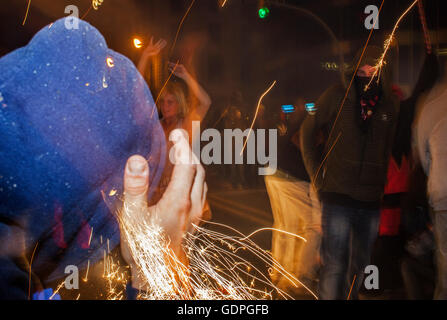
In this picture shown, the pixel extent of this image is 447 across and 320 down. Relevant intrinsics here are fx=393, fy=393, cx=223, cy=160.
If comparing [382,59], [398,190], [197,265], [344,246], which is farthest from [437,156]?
[197,265]

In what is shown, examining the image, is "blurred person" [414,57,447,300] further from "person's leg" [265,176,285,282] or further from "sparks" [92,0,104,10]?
"sparks" [92,0,104,10]

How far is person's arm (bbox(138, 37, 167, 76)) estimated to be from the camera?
259 centimetres

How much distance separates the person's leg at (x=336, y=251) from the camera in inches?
106

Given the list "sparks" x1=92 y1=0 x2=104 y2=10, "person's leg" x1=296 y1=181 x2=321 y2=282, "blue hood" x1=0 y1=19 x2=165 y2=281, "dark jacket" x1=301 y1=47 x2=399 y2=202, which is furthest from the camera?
"person's leg" x1=296 y1=181 x2=321 y2=282

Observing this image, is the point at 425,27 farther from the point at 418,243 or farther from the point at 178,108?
the point at 178,108

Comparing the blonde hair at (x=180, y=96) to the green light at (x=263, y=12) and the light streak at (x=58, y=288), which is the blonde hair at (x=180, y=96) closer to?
the green light at (x=263, y=12)

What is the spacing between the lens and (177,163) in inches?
104

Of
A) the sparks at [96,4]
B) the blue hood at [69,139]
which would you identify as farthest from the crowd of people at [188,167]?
the sparks at [96,4]

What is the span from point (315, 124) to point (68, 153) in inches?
64.2

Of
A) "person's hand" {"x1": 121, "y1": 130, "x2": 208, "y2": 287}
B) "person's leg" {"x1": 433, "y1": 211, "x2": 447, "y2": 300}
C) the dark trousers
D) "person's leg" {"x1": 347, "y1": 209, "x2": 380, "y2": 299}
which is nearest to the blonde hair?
"person's hand" {"x1": 121, "y1": 130, "x2": 208, "y2": 287}

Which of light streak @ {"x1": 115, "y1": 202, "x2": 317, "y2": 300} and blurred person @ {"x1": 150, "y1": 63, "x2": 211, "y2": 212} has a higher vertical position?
blurred person @ {"x1": 150, "y1": 63, "x2": 211, "y2": 212}

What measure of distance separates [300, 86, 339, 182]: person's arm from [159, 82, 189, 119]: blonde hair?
81cm
